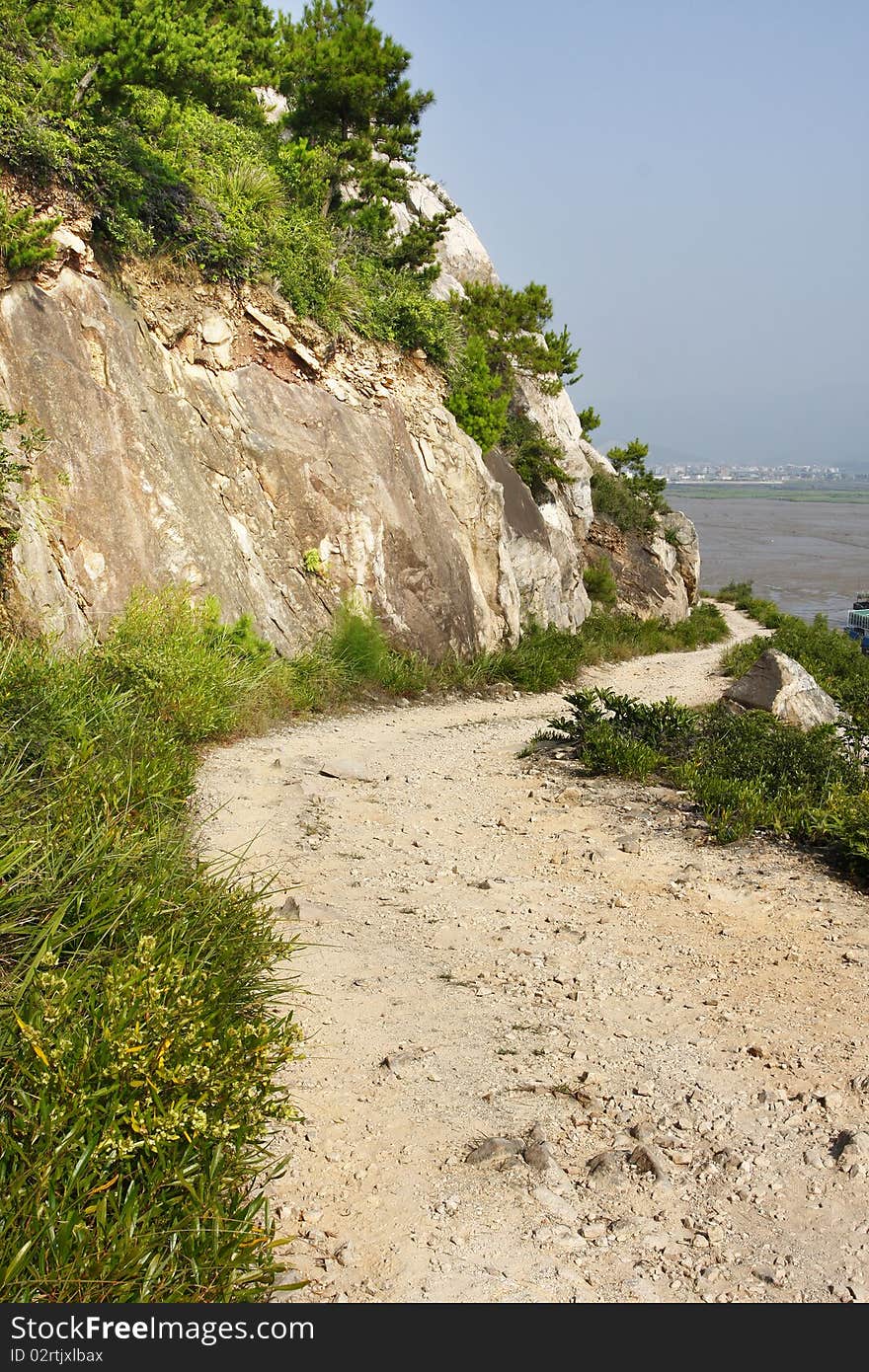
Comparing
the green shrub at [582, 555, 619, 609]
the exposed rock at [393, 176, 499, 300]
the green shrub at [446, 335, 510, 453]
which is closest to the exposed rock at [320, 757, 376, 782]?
the green shrub at [446, 335, 510, 453]

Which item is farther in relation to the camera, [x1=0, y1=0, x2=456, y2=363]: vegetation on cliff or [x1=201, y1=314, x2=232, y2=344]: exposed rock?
[x1=201, y1=314, x2=232, y2=344]: exposed rock

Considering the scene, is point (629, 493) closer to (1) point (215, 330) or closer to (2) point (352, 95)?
(2) point (352, 95)

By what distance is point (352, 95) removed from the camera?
16188 mm

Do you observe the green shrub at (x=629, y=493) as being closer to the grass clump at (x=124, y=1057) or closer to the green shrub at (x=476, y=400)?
the green shrub at (x=476, y=400)

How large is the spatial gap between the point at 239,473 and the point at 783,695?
754cm

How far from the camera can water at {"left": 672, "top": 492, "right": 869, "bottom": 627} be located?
47.3 meters

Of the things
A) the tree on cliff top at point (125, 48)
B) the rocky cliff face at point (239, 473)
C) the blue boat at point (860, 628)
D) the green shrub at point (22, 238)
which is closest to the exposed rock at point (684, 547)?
the blue boat at point (860, 628)

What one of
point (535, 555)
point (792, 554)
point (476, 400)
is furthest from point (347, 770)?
point (792, 554)

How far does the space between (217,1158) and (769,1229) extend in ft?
5.95

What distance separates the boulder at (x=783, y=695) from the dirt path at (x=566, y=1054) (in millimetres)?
5096

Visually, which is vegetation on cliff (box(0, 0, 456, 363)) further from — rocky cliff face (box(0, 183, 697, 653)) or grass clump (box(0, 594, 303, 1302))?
grass clump (box(0, 594, 303, 1302))

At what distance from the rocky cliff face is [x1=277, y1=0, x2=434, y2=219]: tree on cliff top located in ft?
12.5

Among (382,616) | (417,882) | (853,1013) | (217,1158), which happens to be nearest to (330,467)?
(382,616)

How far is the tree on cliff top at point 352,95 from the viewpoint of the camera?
1598 cm
